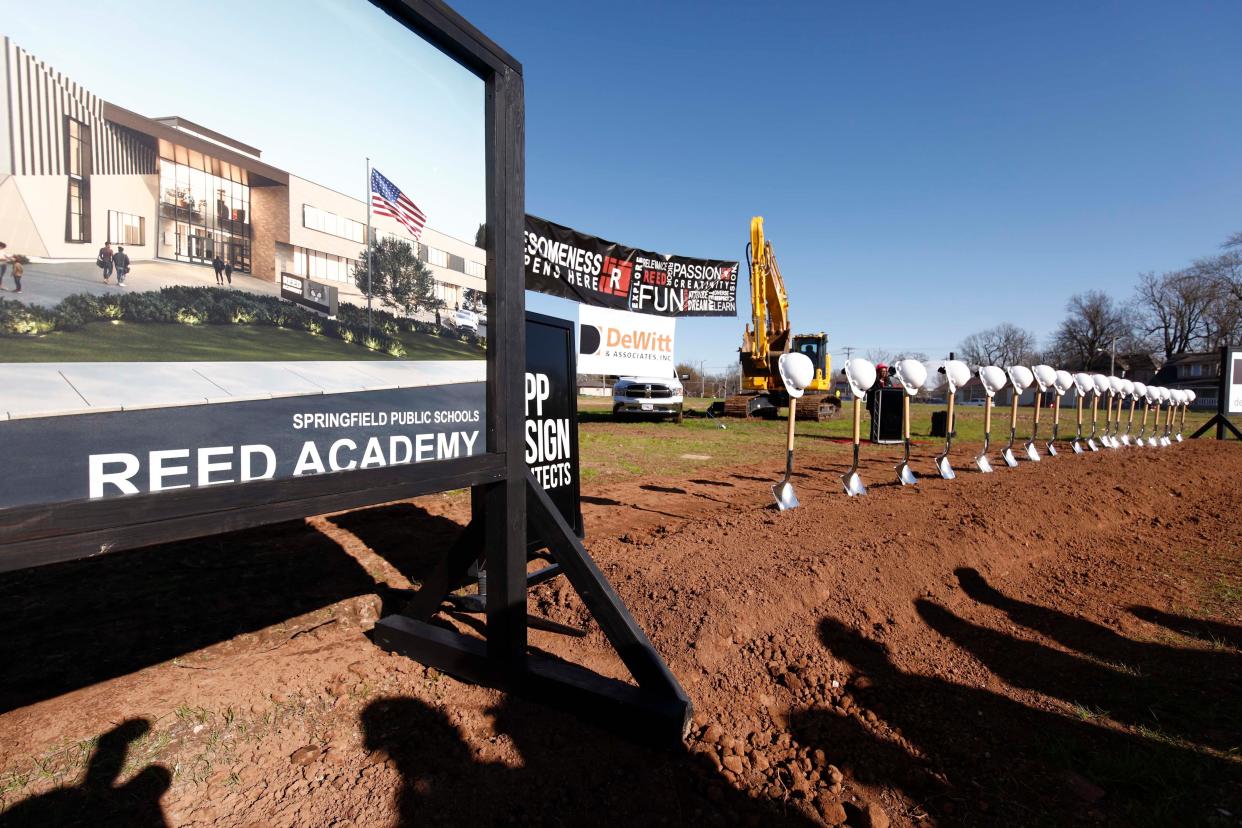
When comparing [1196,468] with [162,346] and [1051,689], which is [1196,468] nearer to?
[1051,689]

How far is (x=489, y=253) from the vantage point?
230cm

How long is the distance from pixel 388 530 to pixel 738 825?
150 inches

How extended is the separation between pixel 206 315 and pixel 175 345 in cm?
13

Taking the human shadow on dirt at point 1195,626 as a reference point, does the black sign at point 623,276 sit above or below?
above

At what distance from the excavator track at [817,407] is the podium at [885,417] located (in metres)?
4.29

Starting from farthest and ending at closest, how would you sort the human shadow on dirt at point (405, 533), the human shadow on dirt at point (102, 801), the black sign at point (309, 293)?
the human shadow on dirt at point (405, 533), the black sign at point (309, 293), the human shadow on dirt at point (102, 801)

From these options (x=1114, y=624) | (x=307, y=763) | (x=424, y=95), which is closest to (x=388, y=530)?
(x=307, y=763)

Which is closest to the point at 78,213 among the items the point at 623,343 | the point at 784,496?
the point at 784,496

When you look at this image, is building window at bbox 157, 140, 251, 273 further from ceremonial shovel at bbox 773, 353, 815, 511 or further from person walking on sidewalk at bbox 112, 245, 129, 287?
ceremonial shovel at bbox 773, 353, 815, 511

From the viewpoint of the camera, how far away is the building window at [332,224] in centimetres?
188

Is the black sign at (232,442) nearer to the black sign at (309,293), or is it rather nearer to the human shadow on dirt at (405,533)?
the black sign at (309,293)

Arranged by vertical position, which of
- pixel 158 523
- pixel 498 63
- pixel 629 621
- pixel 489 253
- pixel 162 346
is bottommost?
pixel 629 621

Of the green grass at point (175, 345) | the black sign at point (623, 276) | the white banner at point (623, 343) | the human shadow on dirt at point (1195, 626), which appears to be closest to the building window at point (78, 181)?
the green grass at point (175, 345)

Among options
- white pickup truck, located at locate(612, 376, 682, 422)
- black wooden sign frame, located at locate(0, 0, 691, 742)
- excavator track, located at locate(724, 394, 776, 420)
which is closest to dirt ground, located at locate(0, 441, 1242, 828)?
black wooden sign frame, located at locate(0, 0, 691, 742)
